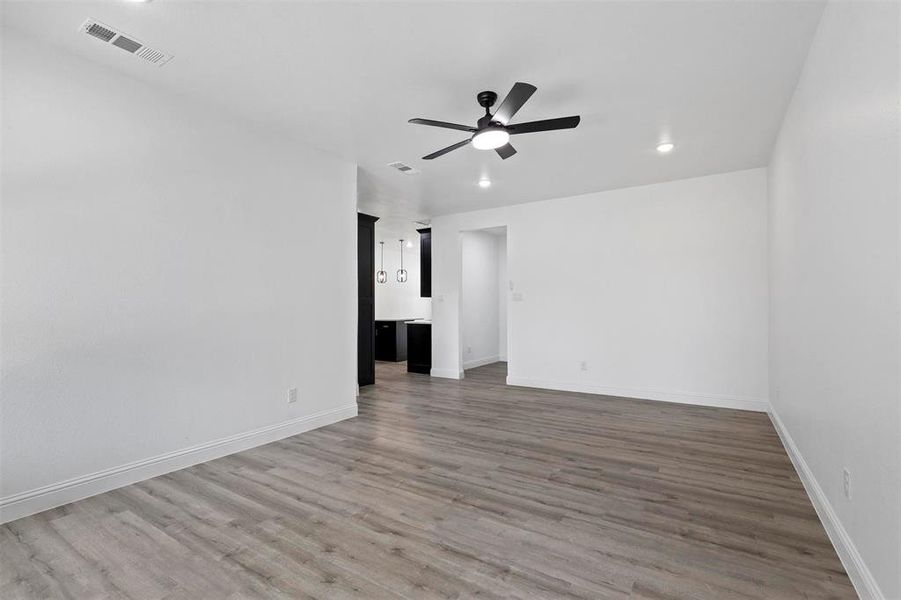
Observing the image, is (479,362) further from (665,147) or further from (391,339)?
(665,147)

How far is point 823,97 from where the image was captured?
7.43 ft

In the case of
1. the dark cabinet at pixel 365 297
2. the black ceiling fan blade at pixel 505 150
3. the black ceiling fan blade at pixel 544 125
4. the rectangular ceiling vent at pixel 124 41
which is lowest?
the dark cabinet at pixel 365 297

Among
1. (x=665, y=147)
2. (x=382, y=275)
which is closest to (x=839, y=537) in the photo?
(x=665, y=147)

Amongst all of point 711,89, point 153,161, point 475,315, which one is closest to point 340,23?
point 153,161

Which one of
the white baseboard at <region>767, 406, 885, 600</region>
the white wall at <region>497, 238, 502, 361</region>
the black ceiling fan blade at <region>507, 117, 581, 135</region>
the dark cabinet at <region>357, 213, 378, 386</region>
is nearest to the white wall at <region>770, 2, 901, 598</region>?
the white baseboard at <region>767, 406, 885, 600</region>

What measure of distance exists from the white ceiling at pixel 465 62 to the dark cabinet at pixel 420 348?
3829 mm

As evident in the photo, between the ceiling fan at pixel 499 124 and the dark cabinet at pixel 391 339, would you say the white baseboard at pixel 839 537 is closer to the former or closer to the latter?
the ceiling fan at pixel 499 124

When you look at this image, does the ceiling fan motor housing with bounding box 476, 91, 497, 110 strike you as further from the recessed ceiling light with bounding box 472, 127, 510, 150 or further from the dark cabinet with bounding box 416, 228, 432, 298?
the dark cabinet with bounding box 416, 228, 432, 298

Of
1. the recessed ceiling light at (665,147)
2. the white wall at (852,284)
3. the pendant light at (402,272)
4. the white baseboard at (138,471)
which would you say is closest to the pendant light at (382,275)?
the pendant light at (402,272)

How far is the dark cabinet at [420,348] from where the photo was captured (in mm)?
7324

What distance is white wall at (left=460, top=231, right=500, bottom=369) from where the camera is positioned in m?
7.73

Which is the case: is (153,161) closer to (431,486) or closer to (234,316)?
(234,316)

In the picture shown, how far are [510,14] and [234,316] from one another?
9.42ft

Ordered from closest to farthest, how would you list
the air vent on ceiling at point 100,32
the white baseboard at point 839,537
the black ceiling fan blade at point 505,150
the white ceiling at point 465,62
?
the white baseboard at point 839,537, the white ceiling at point 465,62, the air vent on ceiling at point 100,32, the black ceiling fan blade at point 505,150
